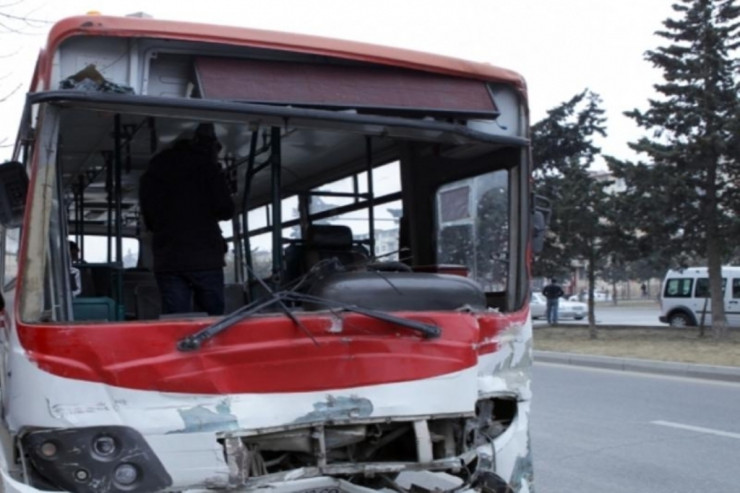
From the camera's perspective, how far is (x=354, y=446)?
3.85m

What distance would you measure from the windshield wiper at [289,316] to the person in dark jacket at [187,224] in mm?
829

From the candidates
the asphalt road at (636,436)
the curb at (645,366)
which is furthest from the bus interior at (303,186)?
the curb at (645,366)

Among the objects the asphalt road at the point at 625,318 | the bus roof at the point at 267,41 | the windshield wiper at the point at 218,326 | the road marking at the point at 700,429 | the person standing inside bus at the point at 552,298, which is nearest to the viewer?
the windshield wiper at the point at 218,326

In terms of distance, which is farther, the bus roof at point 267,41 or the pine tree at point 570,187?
the pine tree at point 570,187

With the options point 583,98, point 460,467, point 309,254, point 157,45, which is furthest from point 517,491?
point 583,98

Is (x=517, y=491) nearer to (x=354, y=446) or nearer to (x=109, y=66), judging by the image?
(x=354, y=446)

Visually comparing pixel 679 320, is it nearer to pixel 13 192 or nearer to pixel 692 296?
pixel 692 296

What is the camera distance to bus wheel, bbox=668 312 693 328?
88.2 ft

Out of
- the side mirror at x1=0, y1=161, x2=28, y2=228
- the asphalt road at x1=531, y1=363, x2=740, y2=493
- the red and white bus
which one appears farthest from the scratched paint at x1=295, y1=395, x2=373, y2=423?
the asphalt road at x1=531, y1=363, x2=740, y2=493

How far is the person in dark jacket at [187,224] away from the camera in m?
4.41

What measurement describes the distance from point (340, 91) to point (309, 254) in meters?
1.66

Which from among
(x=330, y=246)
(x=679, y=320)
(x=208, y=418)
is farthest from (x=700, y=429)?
(x=679, y=320)

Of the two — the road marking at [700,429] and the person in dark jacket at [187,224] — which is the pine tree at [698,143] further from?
the person in dark jacket at [187,224]

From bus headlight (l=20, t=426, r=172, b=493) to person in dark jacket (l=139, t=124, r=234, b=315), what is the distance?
1159 millimetres
